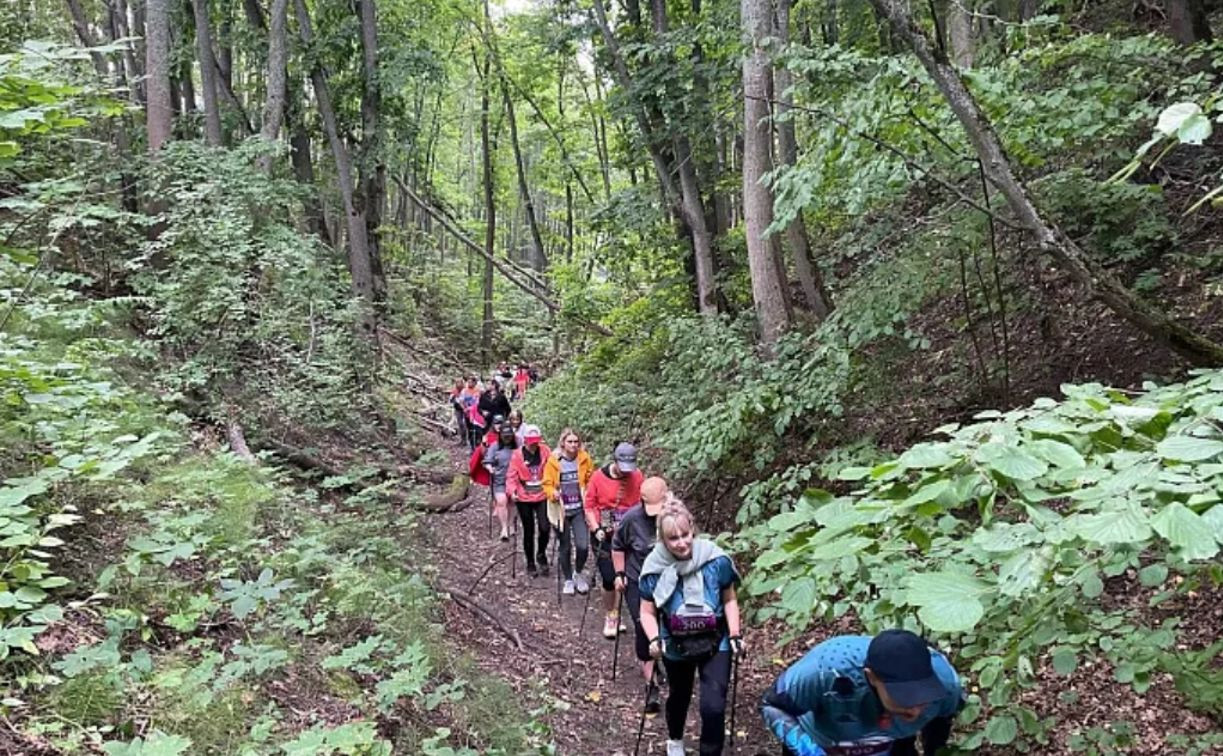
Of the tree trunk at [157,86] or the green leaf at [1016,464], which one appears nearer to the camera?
the green leaf at [1016,464]

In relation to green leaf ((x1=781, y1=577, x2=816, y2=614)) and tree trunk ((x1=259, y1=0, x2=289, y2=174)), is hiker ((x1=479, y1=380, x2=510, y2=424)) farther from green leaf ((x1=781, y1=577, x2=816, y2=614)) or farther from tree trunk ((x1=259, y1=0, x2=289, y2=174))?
green leaf ((x1=781, y1=577, x2=816, y2=614))

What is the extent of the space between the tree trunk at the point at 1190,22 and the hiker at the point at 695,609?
7077 mm

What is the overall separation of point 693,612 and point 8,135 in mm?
5134

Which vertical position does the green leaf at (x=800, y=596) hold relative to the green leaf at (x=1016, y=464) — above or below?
below

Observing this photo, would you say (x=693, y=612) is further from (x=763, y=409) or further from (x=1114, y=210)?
(x=1114, y=210)

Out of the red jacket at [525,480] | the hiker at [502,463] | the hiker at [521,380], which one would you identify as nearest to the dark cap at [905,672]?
the red jacket at [525,480]

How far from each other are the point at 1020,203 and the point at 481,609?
5.69 m

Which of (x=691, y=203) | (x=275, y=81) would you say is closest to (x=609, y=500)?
(x=691, y=203)

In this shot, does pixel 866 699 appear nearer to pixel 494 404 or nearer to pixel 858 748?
pixel 858 748

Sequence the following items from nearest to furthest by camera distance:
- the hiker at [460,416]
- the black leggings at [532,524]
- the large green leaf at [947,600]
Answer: the large green leaf at [947,600] → the black leggings at [532,524] → the hiker at [460,416]

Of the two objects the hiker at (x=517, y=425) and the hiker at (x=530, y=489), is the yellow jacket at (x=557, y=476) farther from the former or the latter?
the hiker at (x=517, y=425)

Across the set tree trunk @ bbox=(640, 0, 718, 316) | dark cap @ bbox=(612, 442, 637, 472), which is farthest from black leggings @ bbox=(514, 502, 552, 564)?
tree trunk @ bbox=(640, 0, 718, 316)

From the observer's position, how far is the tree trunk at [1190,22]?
757cm

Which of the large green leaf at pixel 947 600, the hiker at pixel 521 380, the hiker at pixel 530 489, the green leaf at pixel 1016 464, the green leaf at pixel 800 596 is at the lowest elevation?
the hiker at pixel 521 380
